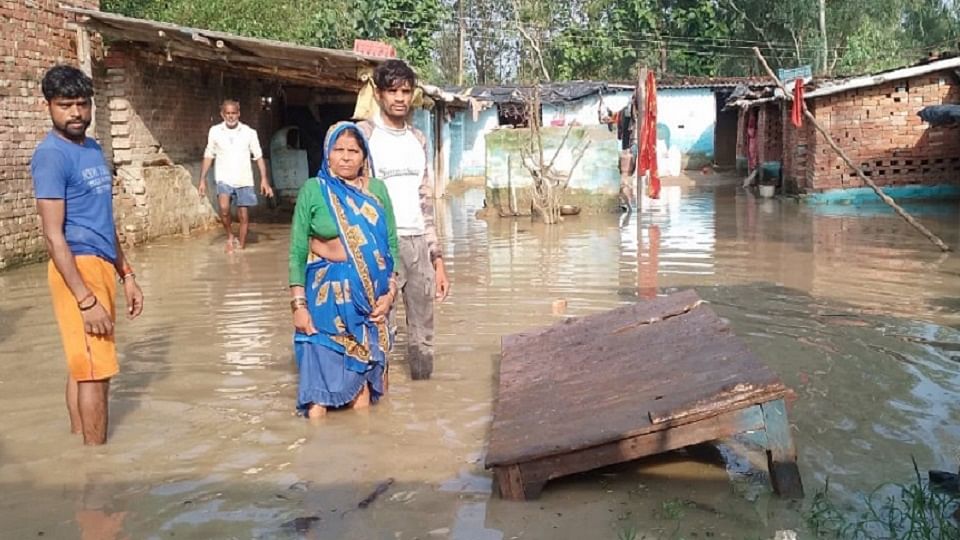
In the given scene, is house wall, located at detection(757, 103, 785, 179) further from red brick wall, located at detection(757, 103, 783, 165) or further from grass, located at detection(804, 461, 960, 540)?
grass, located at detection(804, 461, 960, 540)

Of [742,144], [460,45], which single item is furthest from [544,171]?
[460,45]

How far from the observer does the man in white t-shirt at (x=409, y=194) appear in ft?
14.4

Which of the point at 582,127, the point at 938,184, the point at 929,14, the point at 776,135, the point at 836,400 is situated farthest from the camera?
the point at 929,14

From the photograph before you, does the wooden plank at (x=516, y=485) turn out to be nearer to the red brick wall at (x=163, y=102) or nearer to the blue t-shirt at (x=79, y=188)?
the blue t-shirt at (x=79, y=188)

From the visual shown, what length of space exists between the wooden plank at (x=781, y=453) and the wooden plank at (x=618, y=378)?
0.09 m

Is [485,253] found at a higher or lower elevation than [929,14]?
lower

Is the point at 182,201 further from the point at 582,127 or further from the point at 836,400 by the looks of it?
the point at 836,400

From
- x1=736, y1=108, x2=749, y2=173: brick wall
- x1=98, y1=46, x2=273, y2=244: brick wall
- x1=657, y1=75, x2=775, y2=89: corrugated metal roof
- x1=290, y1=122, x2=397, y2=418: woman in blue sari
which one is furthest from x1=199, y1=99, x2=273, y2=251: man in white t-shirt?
x1=657, y1=75, x2=775, y2=89: corrugated metal roof

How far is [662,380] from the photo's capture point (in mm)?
3525

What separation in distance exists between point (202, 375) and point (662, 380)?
2.87m

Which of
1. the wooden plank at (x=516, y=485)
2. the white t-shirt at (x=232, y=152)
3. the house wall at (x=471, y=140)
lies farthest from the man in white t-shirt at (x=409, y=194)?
the house wall at (x=471, y=140)

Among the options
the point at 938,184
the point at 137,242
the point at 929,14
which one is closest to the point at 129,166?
the point at 137,242

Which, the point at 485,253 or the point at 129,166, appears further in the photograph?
the point at 129,166

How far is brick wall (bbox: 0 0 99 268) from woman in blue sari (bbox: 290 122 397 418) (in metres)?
6.02
